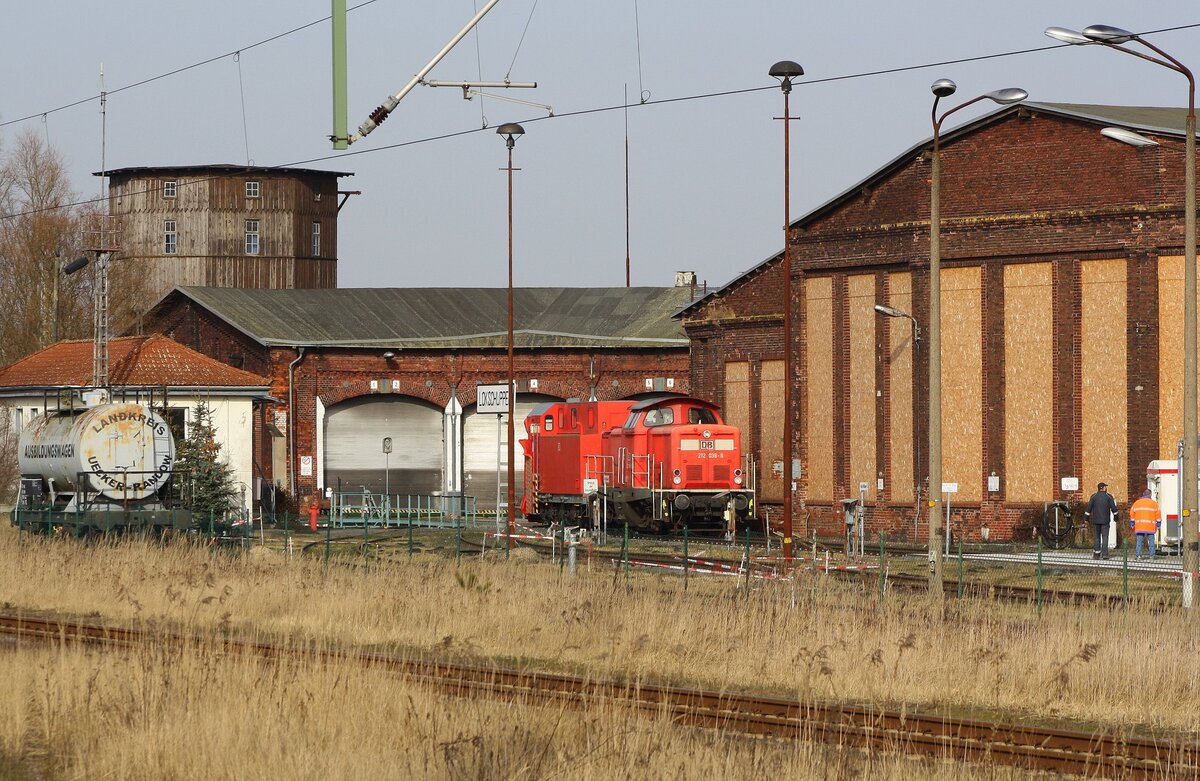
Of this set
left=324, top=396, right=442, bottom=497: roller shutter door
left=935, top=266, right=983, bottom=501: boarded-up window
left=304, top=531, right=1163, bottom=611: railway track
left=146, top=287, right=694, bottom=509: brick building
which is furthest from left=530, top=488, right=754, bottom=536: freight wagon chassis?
left=324, top=396, right=442, bottom=497: roller shutter door

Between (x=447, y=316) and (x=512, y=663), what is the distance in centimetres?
5017

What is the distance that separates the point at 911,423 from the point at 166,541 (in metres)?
20.0

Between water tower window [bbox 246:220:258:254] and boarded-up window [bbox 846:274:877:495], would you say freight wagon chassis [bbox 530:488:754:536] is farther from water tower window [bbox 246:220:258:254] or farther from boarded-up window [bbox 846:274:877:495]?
water tower window [bbox 246:220:258:254]

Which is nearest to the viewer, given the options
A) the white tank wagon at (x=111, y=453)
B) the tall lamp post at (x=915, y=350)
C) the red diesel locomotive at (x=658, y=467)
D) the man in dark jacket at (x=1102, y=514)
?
the white tank wagon at (x=111, y=453)

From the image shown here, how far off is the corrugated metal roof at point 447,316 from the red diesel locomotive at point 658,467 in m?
17.2

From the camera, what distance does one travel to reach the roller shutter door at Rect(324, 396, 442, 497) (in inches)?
2344

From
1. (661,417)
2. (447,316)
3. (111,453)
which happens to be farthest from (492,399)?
(447,316)

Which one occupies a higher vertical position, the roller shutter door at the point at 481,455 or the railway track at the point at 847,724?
the roller shutter door at the point at 481,455

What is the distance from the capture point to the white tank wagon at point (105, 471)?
111 ft

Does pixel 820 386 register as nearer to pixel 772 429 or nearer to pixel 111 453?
pixel 772 429

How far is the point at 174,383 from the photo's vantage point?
50.2 meters

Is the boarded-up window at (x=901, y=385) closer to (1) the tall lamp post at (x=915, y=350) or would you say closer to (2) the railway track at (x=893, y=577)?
(1) the tall lamp post at (x=915, y=350)

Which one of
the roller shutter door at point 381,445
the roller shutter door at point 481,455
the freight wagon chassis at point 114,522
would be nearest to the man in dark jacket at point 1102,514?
the freight wagon chassis at point 114,522

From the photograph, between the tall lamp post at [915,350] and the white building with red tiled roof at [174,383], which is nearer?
the tall lamp post at [915,350]
